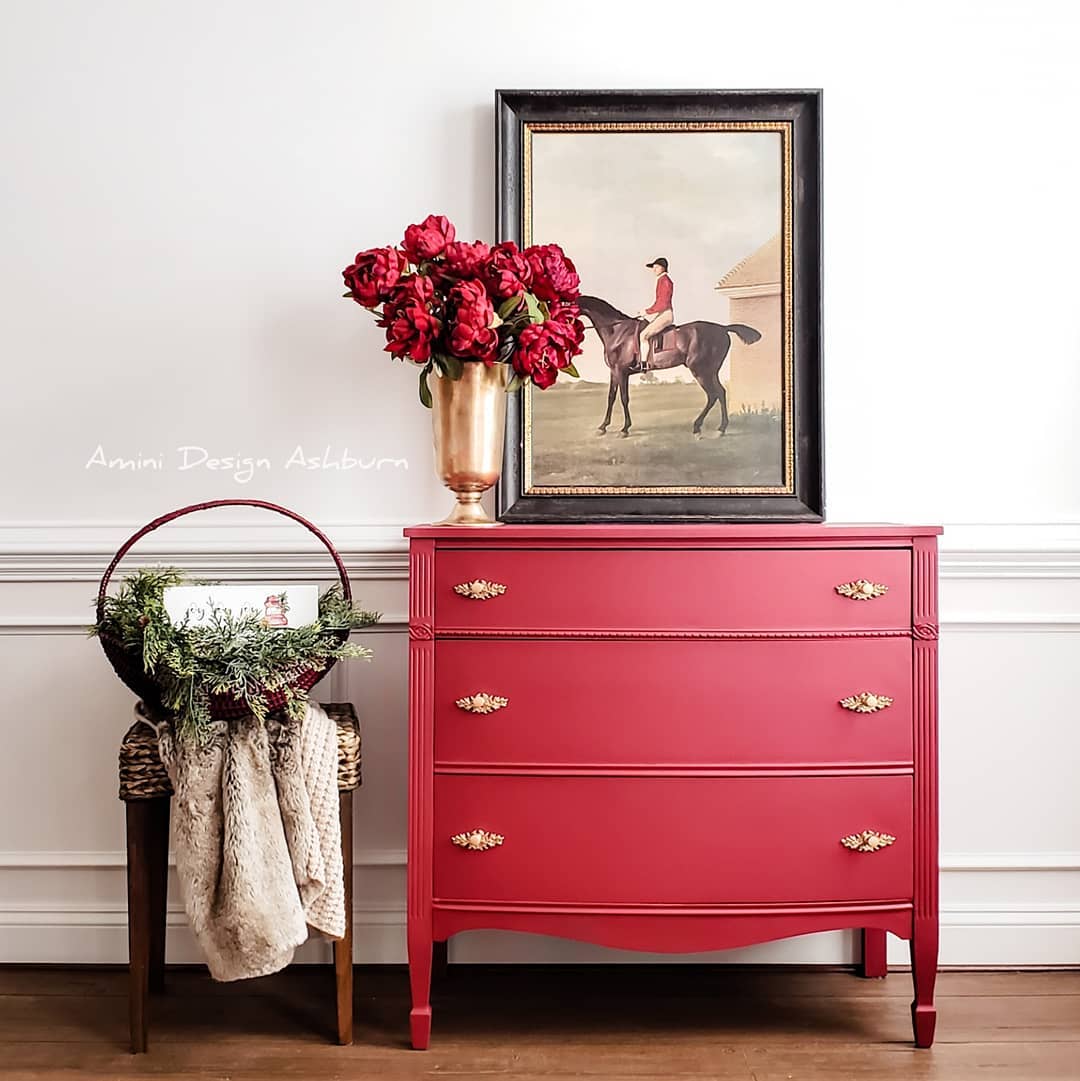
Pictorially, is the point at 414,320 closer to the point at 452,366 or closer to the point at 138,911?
the point at 452,366

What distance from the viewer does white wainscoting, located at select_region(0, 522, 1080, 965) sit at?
95.2 inches

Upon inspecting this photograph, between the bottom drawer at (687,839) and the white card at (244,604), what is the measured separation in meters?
0.48

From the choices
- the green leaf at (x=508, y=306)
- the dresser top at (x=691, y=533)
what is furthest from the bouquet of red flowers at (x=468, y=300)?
the dresser top at (x=691, y=533)

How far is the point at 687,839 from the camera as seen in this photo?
196 centimetres

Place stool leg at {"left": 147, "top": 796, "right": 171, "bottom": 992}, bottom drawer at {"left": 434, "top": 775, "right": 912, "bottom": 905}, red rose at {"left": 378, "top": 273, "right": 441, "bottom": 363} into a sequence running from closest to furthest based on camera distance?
bottom drawer at {"left": 434, "top": 775, "right": 912, "bottom": 905} < red rose at {"left": 378, "top": 273, "right": 441, "bottom": 363} < stool leg at {"left": 147, "top": 796, "right": 171, "bottom": 992}

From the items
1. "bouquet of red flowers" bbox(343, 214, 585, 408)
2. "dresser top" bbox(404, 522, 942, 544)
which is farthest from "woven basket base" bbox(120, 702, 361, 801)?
"bouquet of red flowers" bbox(343, 214, 585, 408)

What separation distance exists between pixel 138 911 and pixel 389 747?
2.21 ft

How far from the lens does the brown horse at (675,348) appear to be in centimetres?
243

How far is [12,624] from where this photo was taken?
2418 mm

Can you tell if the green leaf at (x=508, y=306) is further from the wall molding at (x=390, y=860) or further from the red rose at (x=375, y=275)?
the wall molding at (x=390, y=860)

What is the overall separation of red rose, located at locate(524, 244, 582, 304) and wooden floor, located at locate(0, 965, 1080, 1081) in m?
1.55

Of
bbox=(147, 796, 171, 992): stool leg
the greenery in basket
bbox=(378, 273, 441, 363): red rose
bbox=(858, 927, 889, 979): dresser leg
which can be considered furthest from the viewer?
bbox=(858, 927, 889, 979): dresser leg

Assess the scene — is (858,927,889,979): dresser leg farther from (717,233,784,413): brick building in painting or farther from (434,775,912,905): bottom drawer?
(717,233,784,413): brick building in painting

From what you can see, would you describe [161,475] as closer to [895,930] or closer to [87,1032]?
[87,1032]
